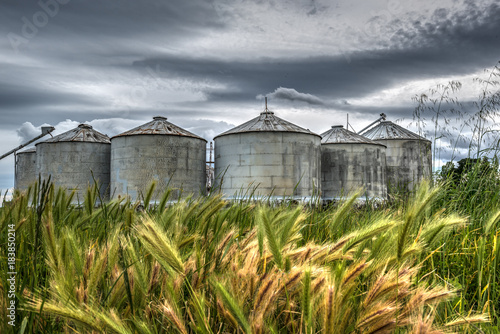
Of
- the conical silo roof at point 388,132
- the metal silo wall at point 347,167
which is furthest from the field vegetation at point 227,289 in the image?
the conical silo roof at point 388,132

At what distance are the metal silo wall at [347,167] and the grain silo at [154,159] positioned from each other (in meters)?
6.69

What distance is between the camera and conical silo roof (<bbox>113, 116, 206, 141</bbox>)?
61.7ft

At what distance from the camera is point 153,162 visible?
60.4 ft

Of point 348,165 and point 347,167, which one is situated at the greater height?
point 348,165

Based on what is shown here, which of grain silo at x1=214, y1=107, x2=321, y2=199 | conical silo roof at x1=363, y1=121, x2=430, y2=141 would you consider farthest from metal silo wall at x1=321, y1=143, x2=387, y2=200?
conical silo roof at x1=363, y1=121, x2=430, y2=141

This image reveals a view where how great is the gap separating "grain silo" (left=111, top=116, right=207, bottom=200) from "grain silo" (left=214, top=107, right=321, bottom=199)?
5.07ft

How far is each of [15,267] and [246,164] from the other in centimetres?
1663

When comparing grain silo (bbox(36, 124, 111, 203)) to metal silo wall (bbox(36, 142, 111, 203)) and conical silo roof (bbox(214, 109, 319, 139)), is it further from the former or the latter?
conical silo roof (bbox(214, 109, 319, 139))

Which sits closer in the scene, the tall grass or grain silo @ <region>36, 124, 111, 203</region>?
the tall grass

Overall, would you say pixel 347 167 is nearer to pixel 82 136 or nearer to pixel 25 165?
pixel 82 136

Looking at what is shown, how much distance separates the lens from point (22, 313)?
4.45 ft

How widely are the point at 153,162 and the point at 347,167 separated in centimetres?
970

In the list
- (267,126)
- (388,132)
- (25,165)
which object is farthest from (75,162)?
(388,132)

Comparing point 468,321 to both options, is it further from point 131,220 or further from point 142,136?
point 142,136
